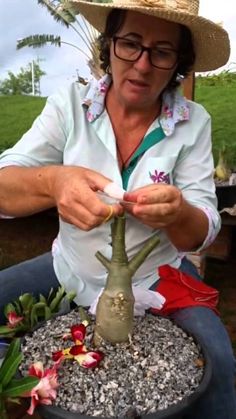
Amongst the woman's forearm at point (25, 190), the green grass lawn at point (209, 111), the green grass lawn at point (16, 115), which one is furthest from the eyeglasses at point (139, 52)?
the green grass lawn at point (16, 115)

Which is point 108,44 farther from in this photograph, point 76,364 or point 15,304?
point 76,364

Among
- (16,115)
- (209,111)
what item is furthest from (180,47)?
(16,115)

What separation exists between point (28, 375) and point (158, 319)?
39 cm

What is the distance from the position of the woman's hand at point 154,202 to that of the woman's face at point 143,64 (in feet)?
1.42

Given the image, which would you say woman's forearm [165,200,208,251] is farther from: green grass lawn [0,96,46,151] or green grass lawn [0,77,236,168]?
green grass lawn [0,96,46,151]

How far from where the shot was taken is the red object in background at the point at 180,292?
1.46 metres

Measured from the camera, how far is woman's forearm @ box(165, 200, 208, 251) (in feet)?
4.36

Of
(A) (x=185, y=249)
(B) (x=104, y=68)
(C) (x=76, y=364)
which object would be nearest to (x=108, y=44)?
(B) (x=104, y=68)

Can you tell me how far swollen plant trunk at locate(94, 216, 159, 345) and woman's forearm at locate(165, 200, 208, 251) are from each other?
0.46 ft

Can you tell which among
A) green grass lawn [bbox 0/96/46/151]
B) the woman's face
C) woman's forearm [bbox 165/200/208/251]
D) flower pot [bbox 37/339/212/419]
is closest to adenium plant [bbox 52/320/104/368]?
flower pot [bbox 37/339/212/419]

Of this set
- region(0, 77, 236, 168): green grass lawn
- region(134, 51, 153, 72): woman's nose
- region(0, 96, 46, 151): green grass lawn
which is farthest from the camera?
region(0, 96, 46, 151): green grass lawn

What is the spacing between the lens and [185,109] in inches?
66.1

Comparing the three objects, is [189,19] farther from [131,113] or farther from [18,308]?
[18,308]

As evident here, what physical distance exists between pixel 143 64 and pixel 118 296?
0.62m
